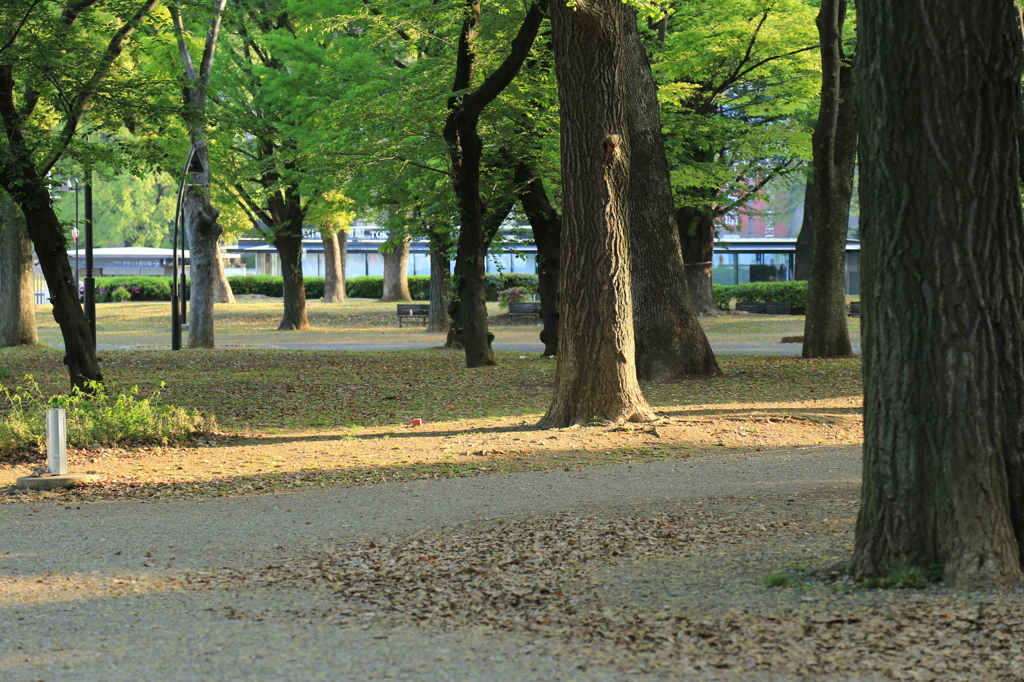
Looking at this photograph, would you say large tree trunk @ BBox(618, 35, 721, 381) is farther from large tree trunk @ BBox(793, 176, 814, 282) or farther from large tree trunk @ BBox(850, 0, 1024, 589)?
large tree trunk @ BBox(793, 176, 814, 282)

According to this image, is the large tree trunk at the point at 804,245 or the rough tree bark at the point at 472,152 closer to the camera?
the rough tree bark at the point at 472,152

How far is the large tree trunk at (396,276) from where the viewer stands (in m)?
45.1

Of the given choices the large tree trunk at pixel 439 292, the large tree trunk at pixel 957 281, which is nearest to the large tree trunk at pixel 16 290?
the large tree trunk at pixel 439 292

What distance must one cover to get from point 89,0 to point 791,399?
36.3ft

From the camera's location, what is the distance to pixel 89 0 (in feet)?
47.5

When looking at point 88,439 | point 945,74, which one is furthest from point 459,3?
point 945,74

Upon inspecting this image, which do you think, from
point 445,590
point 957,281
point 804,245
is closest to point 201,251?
point 445,590

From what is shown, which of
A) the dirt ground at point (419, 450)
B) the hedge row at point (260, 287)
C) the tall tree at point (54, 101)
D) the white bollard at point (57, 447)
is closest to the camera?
the white bollard at point (57, 447)

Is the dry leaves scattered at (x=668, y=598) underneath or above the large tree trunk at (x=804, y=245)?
underneath

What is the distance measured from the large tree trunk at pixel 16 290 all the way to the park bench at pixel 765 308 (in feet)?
77.9

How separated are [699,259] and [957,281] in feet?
101

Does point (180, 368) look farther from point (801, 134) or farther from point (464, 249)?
point (801, 134)

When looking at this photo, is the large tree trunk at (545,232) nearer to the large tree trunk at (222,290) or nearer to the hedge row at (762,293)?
the hedge row at (762,293)

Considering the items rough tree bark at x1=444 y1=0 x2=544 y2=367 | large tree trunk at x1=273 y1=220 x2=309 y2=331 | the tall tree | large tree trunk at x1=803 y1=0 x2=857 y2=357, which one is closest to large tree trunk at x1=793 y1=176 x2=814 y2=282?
large tree trunk at x1=273 y1=220 x2=309 y2=331
